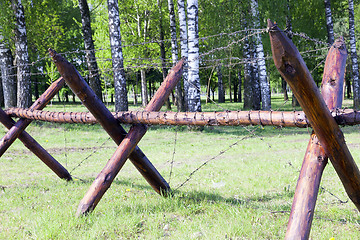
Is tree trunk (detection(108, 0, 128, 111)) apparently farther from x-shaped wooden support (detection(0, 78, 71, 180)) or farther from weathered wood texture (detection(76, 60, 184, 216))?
weathered wood texture (detection(76, 60, 184, 216))

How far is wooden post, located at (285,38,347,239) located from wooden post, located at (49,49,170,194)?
1.93 m

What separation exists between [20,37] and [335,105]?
38.6ft

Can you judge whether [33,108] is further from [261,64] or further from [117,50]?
[261,64]

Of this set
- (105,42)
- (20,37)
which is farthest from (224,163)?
(105,42)

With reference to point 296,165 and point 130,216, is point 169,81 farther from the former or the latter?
point 296,165

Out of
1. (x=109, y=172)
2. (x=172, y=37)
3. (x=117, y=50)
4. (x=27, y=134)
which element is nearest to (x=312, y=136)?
(x=109, y=172)

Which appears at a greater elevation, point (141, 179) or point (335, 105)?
→ point (335, 105)

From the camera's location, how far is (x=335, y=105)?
2.38 metres

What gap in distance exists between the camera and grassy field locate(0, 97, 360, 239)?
295cm

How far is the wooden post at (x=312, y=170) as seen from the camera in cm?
205

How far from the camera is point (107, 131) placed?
11.1 ft

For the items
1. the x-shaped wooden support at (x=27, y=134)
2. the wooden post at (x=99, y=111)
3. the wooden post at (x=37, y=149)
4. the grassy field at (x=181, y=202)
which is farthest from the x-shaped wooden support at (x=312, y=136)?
the wooden post at (x=37, y=149)

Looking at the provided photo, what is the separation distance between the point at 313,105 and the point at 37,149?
4407 millimetres

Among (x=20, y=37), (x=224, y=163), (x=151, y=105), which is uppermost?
(x=20, y=37)
